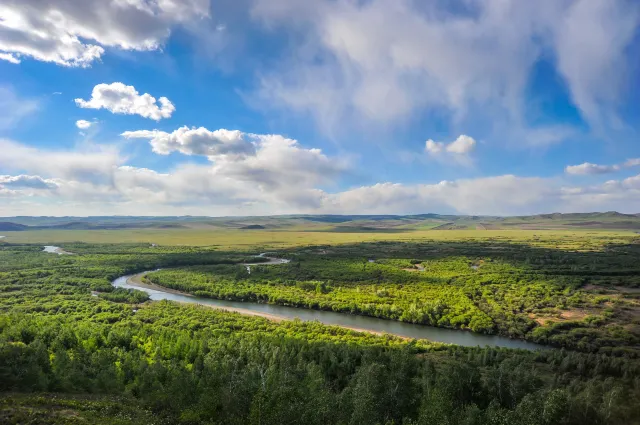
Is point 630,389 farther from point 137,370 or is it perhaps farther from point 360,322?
point 137,370

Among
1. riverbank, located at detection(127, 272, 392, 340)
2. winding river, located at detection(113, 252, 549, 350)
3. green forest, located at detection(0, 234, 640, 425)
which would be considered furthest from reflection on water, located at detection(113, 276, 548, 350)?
green forest, located at detection(0, 234, 640, 425)

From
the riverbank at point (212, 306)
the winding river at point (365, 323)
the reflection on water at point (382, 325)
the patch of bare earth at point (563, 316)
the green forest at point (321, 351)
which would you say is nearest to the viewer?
the green forest at point (321, 351)

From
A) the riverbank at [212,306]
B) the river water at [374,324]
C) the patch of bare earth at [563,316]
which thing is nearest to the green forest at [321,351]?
the patch of bare earth at [563,316]

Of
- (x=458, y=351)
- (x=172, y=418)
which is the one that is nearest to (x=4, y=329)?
(x=172, y=418)

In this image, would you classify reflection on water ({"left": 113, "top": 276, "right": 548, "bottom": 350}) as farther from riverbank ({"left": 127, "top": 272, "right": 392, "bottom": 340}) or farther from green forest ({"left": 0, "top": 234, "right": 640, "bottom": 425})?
green forest ({"left": 0, "top": 234, "right": 640, "bottom": 425})

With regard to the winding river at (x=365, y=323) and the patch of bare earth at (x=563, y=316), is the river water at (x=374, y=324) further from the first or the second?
the patch of bare earth at (x=563, y=316)
